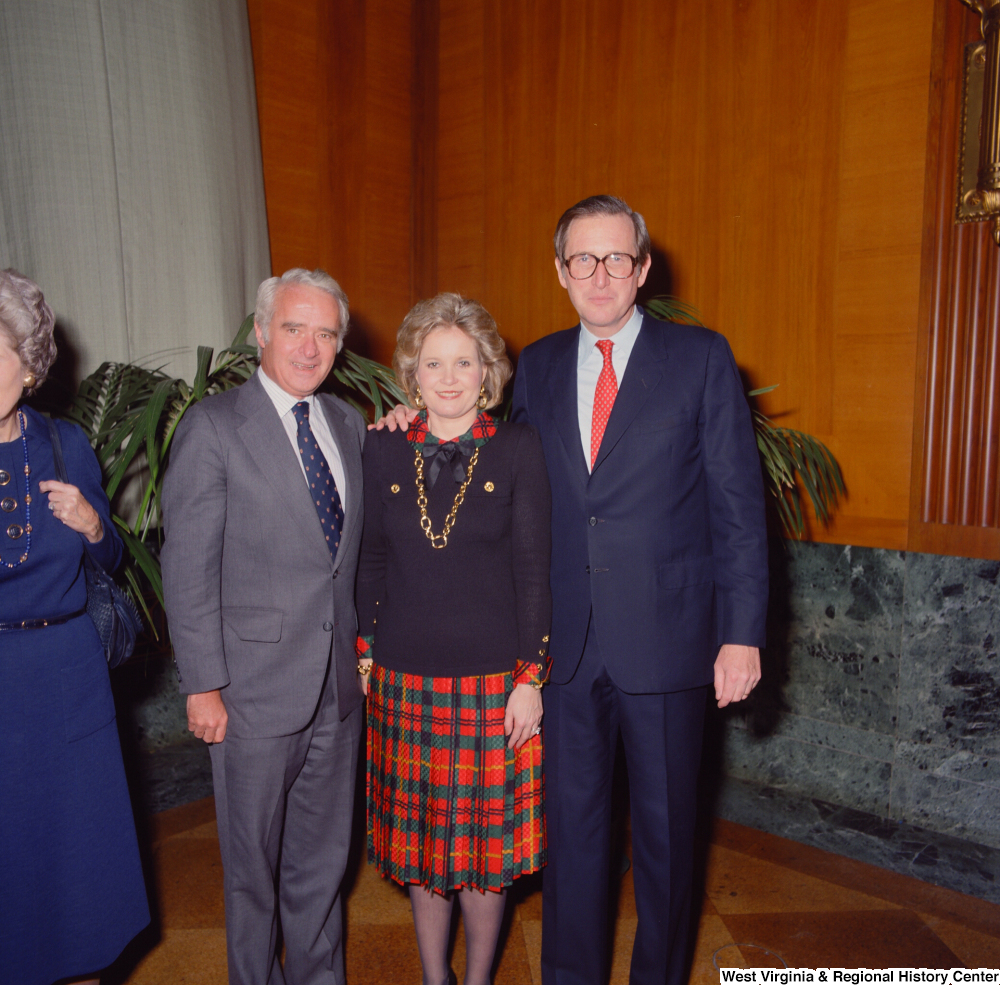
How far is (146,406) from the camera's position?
194 cm

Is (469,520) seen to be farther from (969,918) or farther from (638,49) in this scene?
(638,49)

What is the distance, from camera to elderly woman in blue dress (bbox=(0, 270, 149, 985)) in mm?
1499

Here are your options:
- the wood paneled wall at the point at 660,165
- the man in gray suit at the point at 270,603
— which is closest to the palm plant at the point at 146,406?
the man in gray suit at the point at 270,603

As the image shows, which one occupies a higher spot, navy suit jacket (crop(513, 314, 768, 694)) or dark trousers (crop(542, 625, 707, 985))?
navy suit jacket (crop(513, 314, 768, 694))

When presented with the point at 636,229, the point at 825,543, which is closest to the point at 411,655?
the point at 636,229

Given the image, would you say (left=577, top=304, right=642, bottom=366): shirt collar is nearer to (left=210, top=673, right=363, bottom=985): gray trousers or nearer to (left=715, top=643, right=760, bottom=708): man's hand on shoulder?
(left=715, top=643, right=760, bottom=708): man's hand on shoulder

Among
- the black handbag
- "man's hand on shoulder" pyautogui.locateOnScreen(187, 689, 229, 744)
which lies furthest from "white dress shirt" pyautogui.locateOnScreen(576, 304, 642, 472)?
the black handbag

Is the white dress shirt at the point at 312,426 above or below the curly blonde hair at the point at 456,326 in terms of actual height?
below

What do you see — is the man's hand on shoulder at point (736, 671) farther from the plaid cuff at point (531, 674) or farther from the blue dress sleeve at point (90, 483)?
the blue dress sleeve at point (90, 483)

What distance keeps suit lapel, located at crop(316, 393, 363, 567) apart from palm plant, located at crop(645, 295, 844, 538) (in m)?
1.14

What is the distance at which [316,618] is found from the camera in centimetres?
167

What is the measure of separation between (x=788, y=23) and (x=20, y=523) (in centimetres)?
266

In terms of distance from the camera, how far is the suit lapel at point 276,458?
1630 mm

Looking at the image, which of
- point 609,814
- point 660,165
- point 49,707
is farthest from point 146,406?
point 660,165
